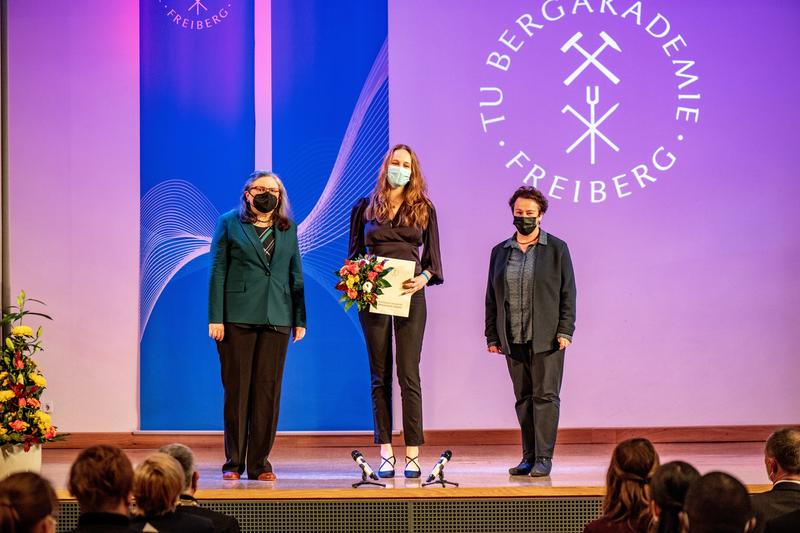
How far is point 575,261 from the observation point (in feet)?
21.6

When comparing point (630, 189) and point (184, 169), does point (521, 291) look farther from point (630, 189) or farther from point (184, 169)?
point (184, 169)

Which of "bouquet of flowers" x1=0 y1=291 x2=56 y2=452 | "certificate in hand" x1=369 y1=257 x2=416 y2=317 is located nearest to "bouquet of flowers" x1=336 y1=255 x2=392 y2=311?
"certificate in hand" x1=369 y1=257 x2=416 y2=317

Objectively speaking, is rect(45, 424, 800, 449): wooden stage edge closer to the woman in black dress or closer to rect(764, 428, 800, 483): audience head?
the woman in black dress

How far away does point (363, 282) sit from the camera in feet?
15.4

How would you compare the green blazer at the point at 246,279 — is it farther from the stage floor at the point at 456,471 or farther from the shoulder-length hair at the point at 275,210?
the stage floor at the point at 456,471

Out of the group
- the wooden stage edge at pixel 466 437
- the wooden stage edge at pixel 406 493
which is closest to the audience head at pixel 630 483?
the wooden stage edge at pixel 406 493

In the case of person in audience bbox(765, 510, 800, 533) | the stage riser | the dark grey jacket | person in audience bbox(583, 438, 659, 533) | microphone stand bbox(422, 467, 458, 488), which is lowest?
the stage riser

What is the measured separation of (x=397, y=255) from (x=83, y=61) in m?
2.97

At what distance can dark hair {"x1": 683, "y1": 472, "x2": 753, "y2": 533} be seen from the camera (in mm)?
2297

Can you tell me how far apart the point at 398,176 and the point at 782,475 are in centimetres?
235

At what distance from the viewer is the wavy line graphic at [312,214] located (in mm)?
6535

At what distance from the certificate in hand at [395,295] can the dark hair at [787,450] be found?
2036 millimetres

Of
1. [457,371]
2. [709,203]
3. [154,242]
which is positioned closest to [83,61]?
[154,242]

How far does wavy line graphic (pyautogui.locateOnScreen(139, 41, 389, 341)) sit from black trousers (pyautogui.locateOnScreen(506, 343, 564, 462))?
192cm
